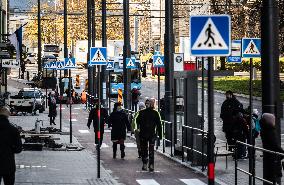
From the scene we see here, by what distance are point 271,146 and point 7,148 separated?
13.8ft

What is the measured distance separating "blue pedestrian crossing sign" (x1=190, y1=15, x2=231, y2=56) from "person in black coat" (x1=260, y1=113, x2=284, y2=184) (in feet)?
10.4

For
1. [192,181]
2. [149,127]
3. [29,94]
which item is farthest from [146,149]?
[29,94]

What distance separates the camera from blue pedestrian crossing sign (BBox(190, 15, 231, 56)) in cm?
1238

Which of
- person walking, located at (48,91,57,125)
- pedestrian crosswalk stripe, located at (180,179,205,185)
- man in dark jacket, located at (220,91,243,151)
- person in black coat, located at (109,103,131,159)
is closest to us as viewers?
pedestrian crosswalk stripe, located at (180,179,205,185)

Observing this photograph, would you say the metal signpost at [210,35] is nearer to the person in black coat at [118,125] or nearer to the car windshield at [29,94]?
the person in black coat at [118,125]

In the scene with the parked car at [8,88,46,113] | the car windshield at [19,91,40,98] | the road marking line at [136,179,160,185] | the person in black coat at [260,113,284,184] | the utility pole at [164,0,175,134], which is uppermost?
the utility pole at [164,0,175,134]

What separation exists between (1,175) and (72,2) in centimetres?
10951

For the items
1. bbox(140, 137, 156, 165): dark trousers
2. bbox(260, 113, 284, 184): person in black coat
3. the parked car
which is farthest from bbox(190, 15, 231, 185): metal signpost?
the parked car

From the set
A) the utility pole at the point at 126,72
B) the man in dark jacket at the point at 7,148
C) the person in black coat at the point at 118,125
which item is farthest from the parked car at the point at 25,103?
the man in dark jacket at the point at 7,148

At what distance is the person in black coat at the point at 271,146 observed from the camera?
15.1 m

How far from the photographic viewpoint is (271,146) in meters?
15.5

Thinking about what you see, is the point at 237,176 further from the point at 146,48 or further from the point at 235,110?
the point at 146,48

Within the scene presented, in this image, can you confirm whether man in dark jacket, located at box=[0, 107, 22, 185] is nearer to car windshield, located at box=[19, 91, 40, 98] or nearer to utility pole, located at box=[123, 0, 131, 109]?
utility pole, located at box=[123, 0, 131, 109]

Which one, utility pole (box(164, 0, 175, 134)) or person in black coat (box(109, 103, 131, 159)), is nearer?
person in black coat (box(109, 103, 131, 159))
